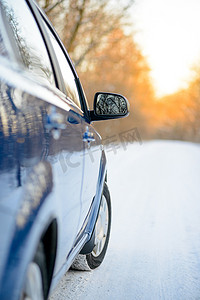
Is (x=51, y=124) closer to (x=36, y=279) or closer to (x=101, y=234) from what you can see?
(x=36, y=279)

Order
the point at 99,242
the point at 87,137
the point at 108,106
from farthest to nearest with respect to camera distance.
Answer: the point at 99,242
the point at 108,106
the point at 87,137

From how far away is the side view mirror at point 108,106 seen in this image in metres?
2.88

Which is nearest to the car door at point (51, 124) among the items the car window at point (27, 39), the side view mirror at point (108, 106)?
the car window at point (27, 39)

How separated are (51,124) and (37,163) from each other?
10.6 inches

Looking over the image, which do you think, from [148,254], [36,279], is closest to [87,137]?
[36,279]

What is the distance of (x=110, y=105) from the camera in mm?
2918

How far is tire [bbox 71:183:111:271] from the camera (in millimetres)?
3031

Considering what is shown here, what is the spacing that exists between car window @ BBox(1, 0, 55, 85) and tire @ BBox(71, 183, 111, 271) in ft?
4.45

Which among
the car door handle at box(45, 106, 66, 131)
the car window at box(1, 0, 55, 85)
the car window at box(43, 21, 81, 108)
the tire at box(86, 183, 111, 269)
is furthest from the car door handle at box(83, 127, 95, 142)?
the tire at box(86, 183, 111, 269)

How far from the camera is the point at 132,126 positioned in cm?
3194

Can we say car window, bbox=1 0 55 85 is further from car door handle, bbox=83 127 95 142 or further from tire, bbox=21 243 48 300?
tire, bbox=21 243 48 300

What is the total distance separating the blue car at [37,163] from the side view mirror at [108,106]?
0.30 metres

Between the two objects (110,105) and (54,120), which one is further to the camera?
(110,105)

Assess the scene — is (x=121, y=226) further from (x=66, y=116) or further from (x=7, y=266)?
(x=7, y=266)
